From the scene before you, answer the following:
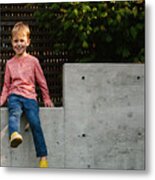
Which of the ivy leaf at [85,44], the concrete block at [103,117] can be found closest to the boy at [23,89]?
the concrete block at [103,117]

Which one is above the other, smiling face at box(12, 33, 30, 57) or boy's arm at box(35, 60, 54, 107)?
smiling face at box(12, 33, 30, 57)

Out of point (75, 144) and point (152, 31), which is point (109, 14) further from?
point (75, 144)

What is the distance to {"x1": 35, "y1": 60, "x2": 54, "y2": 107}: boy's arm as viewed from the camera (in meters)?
3.39

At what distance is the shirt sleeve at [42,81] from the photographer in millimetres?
3391

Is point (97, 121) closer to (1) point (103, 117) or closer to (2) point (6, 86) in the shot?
(1) point (103, 117)

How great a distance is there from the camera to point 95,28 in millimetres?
3352

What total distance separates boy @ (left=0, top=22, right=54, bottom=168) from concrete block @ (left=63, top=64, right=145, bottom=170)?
0.15 meters

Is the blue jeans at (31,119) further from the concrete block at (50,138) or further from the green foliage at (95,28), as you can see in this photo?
the green foliage at (95,28)

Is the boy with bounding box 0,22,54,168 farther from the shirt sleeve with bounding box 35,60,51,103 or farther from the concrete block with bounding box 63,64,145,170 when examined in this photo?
the concrete block with bounding box 63,64,145,170

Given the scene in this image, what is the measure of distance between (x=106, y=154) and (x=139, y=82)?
0.45 meters

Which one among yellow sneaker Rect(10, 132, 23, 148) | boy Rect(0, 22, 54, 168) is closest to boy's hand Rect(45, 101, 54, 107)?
boy Rect(0, 22, 54, 168)

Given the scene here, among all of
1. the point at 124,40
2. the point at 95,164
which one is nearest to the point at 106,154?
the point at 95,164

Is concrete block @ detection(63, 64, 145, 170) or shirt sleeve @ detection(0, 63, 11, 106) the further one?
shirt sleeve @ detection(0, 63, 11, 106)

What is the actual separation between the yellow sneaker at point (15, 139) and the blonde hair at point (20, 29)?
22.2 inches
